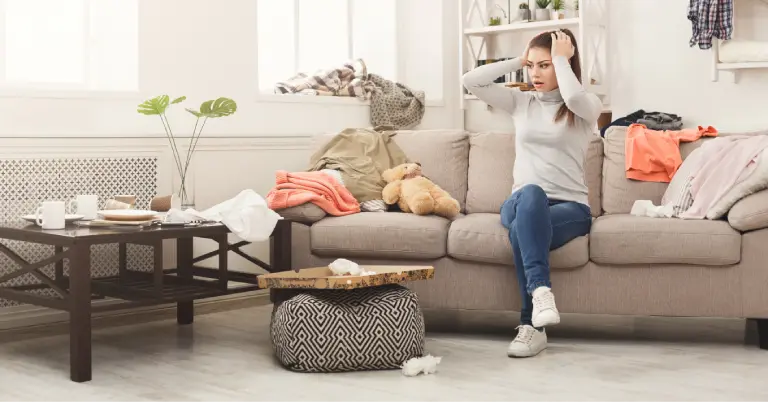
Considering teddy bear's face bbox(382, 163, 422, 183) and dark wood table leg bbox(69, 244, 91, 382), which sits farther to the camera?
teddy bear's face bbox(382, 163, 422, 183)

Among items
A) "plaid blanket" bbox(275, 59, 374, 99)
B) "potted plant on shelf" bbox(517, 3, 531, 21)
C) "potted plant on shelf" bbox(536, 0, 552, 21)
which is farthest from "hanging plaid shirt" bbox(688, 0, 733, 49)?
"plaid blanket" bbox(275, 59, 374, 99)

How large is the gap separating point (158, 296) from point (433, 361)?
37.7 inches

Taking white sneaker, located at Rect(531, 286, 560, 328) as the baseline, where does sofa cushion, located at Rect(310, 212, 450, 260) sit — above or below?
above

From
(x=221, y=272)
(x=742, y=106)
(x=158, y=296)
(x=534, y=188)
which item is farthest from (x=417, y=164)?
(x=742, y=106)

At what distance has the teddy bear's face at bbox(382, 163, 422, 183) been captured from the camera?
13.7ft

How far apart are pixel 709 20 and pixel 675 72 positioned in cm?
51

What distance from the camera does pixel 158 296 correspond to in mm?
3324

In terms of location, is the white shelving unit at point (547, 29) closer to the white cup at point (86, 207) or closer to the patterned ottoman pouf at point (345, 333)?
the patterned ottoman pouf at point (345, 333)

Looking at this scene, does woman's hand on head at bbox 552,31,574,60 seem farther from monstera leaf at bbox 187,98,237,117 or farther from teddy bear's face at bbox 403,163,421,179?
monstera leaf at bbox 187,98,237,117

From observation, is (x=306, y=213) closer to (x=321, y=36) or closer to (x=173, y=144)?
(x=173, y=144)

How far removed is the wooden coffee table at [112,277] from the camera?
3.06 m

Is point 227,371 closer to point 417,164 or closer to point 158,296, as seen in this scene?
point 158,296

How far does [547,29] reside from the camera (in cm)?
574

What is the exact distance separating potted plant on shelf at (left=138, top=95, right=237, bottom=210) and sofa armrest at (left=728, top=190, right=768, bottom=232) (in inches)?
82.0
